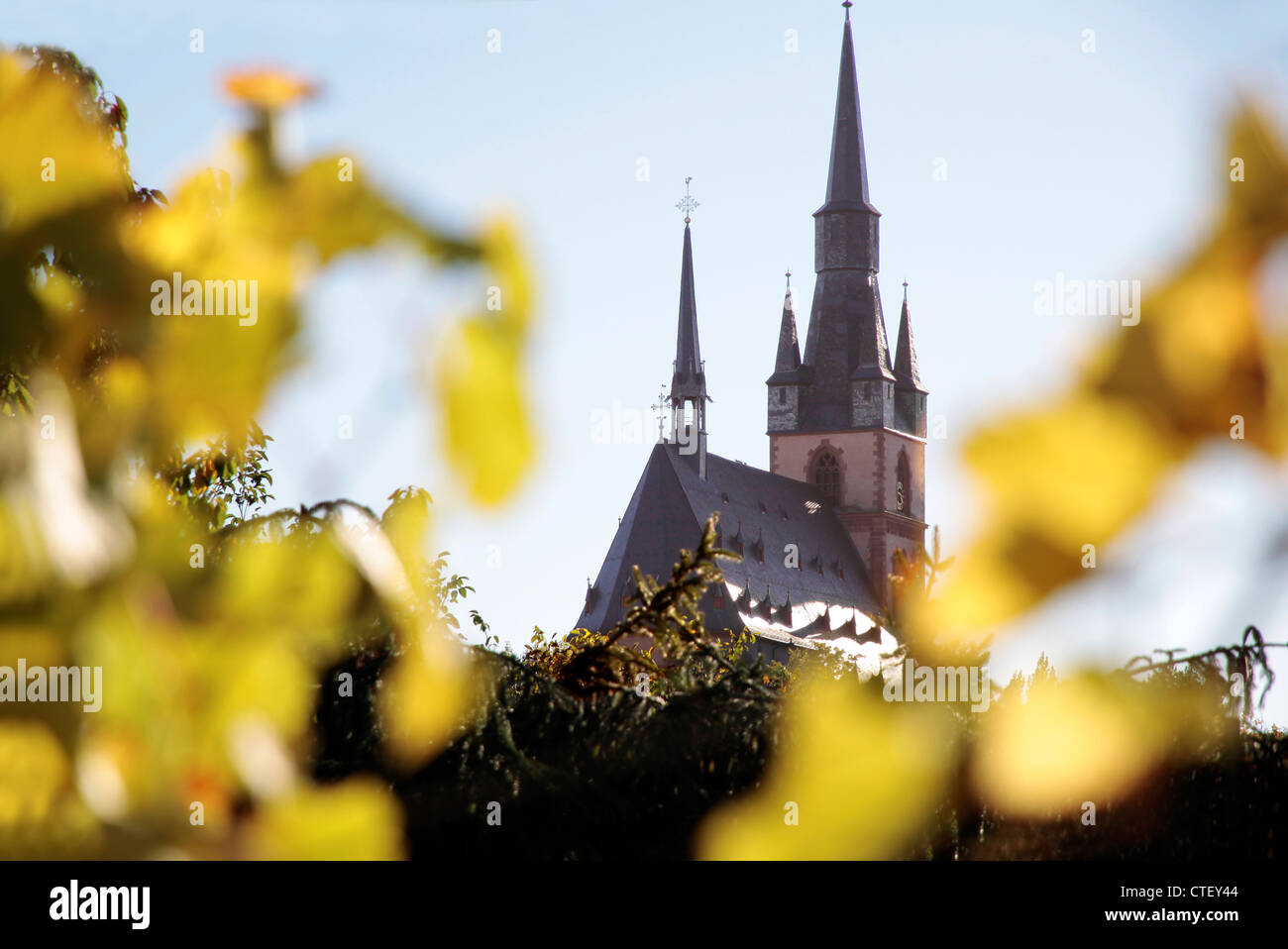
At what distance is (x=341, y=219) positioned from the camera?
40 centimetres

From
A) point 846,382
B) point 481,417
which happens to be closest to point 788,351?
point 846,382

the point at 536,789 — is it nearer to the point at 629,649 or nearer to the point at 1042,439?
the point at 629,649

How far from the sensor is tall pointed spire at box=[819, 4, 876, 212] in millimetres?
51875

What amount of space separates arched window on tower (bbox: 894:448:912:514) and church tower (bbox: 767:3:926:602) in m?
0.11

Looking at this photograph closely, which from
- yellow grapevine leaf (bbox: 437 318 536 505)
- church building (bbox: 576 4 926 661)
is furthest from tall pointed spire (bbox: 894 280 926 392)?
yellow grapevine leaf (bbox: 437 318 536 505)

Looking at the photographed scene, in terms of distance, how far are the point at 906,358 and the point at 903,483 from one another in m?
5.15

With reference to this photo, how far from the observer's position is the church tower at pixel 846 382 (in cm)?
5169

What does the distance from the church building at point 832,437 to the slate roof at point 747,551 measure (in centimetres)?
8

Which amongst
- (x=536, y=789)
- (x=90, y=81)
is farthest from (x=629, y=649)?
(x=90, y=81)

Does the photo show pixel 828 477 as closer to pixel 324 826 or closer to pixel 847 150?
pixel 847 150

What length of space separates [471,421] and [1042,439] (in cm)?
16

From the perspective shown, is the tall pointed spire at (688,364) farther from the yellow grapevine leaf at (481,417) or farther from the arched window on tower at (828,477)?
the yellow grapevine leaf at (481,417)

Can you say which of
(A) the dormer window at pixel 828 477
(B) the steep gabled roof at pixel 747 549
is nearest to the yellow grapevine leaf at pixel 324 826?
(B) the steep gabled roof at pixel 747 549
